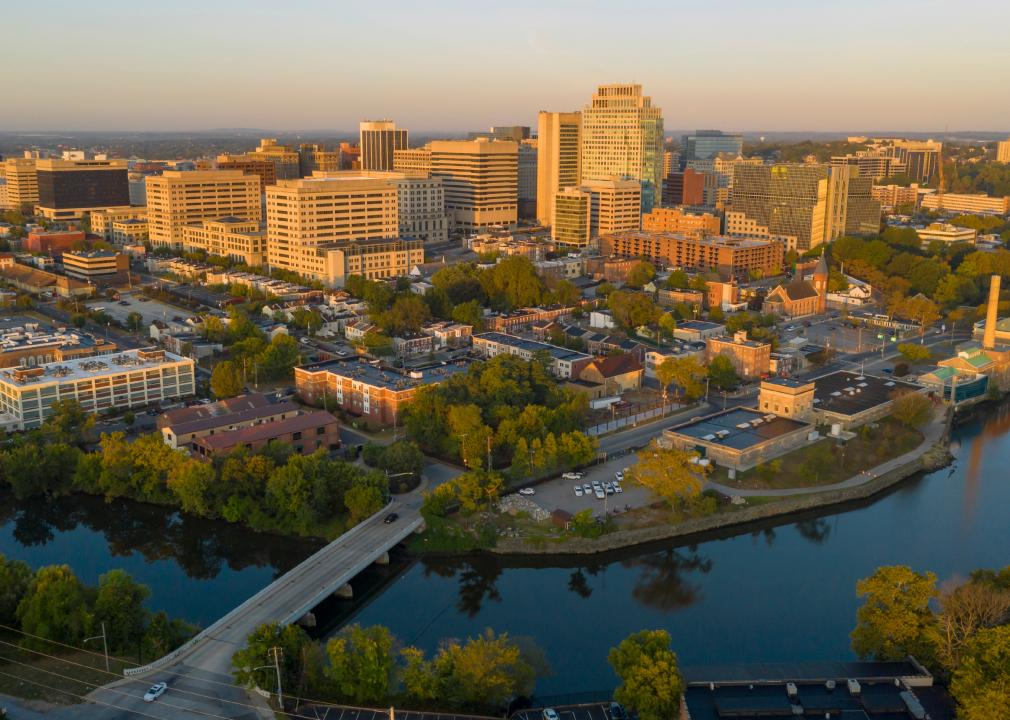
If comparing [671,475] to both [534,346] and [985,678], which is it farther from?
[534,346]

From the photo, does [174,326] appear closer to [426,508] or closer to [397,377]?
[397,377]

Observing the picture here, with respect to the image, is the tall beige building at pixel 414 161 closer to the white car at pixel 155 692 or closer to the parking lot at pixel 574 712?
the white car at pixel 155 692

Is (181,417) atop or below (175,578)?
atop

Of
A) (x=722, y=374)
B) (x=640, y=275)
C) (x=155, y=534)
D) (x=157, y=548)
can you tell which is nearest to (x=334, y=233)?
(x=640, y=275)

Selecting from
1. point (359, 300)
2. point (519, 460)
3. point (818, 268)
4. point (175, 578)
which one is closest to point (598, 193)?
point (818, 268)

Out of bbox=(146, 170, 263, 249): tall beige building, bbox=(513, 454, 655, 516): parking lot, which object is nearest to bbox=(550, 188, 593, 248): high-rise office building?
bbox=(146, 170, 263, 249): tall beige building

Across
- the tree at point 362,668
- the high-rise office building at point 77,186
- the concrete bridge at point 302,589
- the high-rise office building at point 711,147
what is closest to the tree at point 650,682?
the tree at point 362,668
